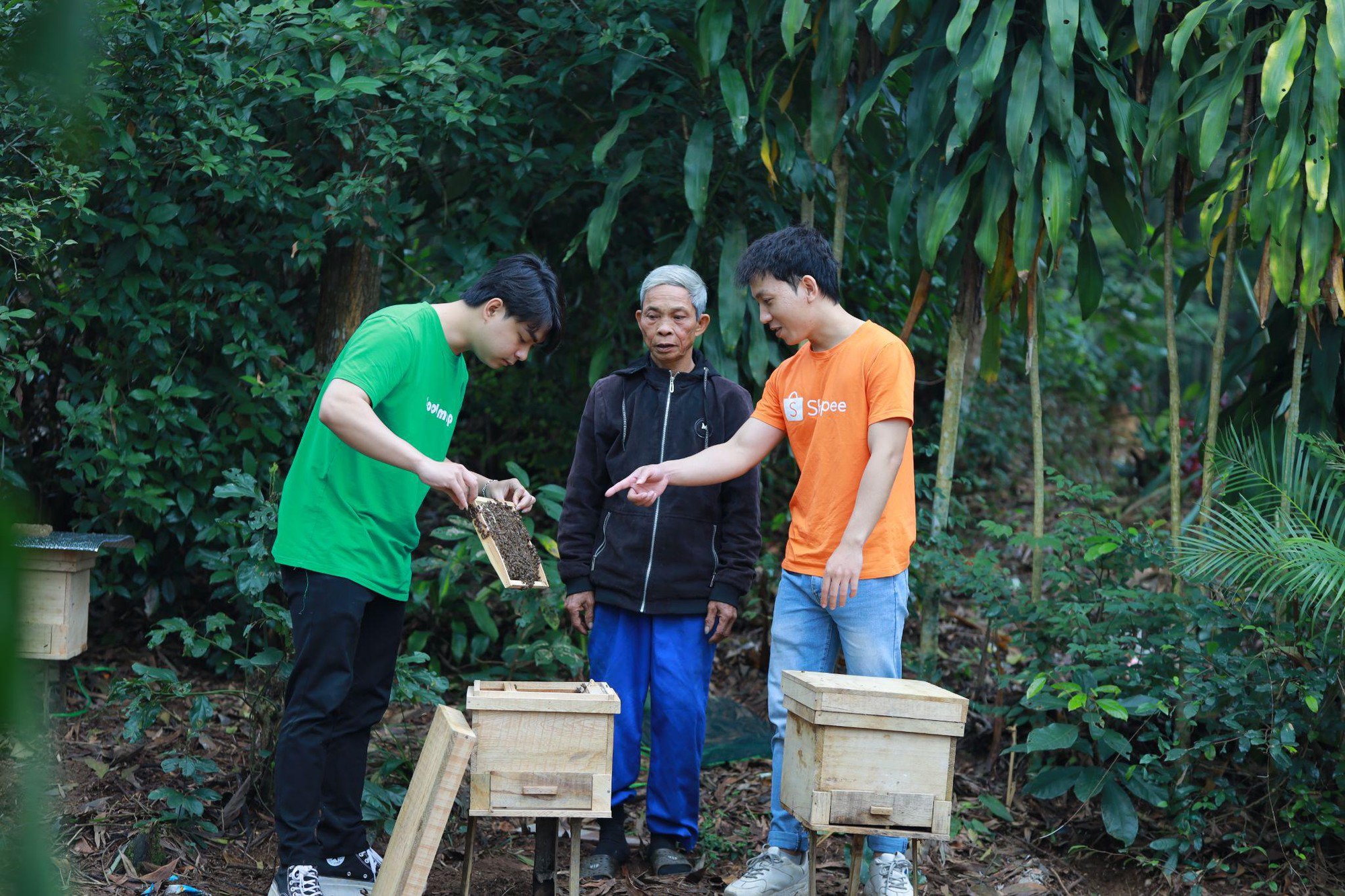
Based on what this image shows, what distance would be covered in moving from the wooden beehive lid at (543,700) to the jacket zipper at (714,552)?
25.9 inches

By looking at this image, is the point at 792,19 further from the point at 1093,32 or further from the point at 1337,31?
the point at 1337,31

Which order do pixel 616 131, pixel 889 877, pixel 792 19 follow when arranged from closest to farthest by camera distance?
pixel 889 877, pixel 792 19, pixel 616 131

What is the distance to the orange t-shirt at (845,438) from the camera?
3.19m

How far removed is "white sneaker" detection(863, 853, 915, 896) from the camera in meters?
3.20

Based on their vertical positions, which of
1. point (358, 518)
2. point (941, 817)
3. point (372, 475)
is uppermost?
point (372, 475)

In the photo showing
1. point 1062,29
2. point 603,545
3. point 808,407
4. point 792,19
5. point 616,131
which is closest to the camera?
point 808,407

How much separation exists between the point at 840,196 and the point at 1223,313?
147 centimetres

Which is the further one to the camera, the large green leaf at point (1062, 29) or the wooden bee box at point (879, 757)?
Answer: the large green leaf at point (1062, 29)

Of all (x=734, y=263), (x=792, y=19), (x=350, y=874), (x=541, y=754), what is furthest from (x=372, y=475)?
(x=792, y=19)

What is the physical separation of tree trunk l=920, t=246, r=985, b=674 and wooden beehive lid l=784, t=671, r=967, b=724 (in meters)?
1.40

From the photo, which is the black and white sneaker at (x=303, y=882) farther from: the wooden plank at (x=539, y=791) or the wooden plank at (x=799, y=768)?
the wooden plank at (x=799, y=768)

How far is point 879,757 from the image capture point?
2.96m

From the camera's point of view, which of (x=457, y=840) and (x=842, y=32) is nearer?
(x=457, y=840)

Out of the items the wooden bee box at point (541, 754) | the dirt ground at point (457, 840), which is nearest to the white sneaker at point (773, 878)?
the dirt ground at point (457, 840)
